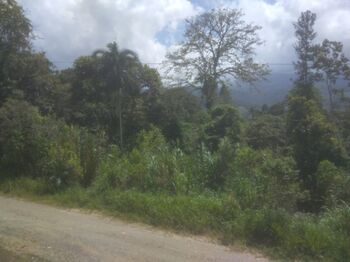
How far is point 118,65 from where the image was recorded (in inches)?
1379

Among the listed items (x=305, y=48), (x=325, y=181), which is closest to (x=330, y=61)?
(x=305, y=48)

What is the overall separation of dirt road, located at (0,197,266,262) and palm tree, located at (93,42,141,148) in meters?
25.6

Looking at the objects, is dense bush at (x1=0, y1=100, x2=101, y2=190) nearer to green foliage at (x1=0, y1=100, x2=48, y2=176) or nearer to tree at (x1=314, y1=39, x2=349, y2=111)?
green foliage at (x1=0, y1=100, x2=48, y2=176)

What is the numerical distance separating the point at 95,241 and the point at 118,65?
2846cm

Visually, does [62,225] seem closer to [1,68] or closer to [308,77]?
[1,68]

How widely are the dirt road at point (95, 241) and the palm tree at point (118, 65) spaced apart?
2558 cm

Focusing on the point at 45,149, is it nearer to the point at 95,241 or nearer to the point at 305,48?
the point at 95,241

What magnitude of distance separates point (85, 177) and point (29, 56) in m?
9.70

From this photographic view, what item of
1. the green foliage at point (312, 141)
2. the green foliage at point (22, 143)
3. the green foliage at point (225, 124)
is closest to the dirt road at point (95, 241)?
the green foliage at point (22, 143)

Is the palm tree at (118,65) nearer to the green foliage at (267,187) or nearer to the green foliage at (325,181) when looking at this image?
the green foliage at (325,181)

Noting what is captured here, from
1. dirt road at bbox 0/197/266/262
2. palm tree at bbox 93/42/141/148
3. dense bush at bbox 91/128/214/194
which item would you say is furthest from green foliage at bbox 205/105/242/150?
dirt road at bbox 0/197/266/262

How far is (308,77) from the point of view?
4312 centimetres

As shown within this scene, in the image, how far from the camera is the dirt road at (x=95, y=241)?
6.83 meters

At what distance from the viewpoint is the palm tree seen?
35.0 metres
